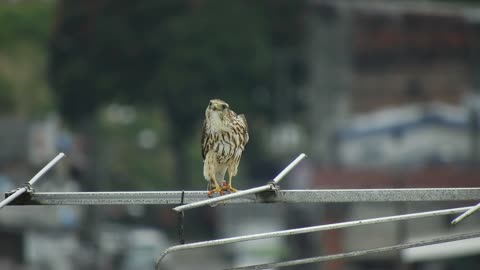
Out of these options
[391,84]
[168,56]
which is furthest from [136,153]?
[391,84]

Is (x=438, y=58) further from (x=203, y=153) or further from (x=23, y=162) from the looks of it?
(x=203, y=153)

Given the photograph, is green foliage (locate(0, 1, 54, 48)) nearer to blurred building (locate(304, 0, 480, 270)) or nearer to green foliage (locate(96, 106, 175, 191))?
green foliage (locate(96, 106, 175, 191))

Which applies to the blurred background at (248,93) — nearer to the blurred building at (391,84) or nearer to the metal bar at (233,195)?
the blurred building at (391,84)

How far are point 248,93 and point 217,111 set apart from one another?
48.8 meters

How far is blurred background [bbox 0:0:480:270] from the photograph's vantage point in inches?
2133

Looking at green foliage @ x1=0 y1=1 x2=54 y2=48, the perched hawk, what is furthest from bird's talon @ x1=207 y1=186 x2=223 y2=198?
green foliage @ x1=0 y1=1 x2=54 y2=48

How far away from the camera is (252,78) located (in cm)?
6022

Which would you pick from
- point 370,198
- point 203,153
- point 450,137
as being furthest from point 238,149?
point 450,137

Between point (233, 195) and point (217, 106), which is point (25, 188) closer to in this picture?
point (233, 195)

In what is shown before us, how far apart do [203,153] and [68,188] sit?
31442 mm

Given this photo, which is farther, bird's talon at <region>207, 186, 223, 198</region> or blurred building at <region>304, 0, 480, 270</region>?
blurred building at <region>304, 0, 480, 270</region>

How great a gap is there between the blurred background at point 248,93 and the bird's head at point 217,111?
1474 inches

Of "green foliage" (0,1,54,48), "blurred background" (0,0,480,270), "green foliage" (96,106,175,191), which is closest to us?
"blurred background" (0,0,480,270)

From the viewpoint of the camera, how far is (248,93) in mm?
59406
